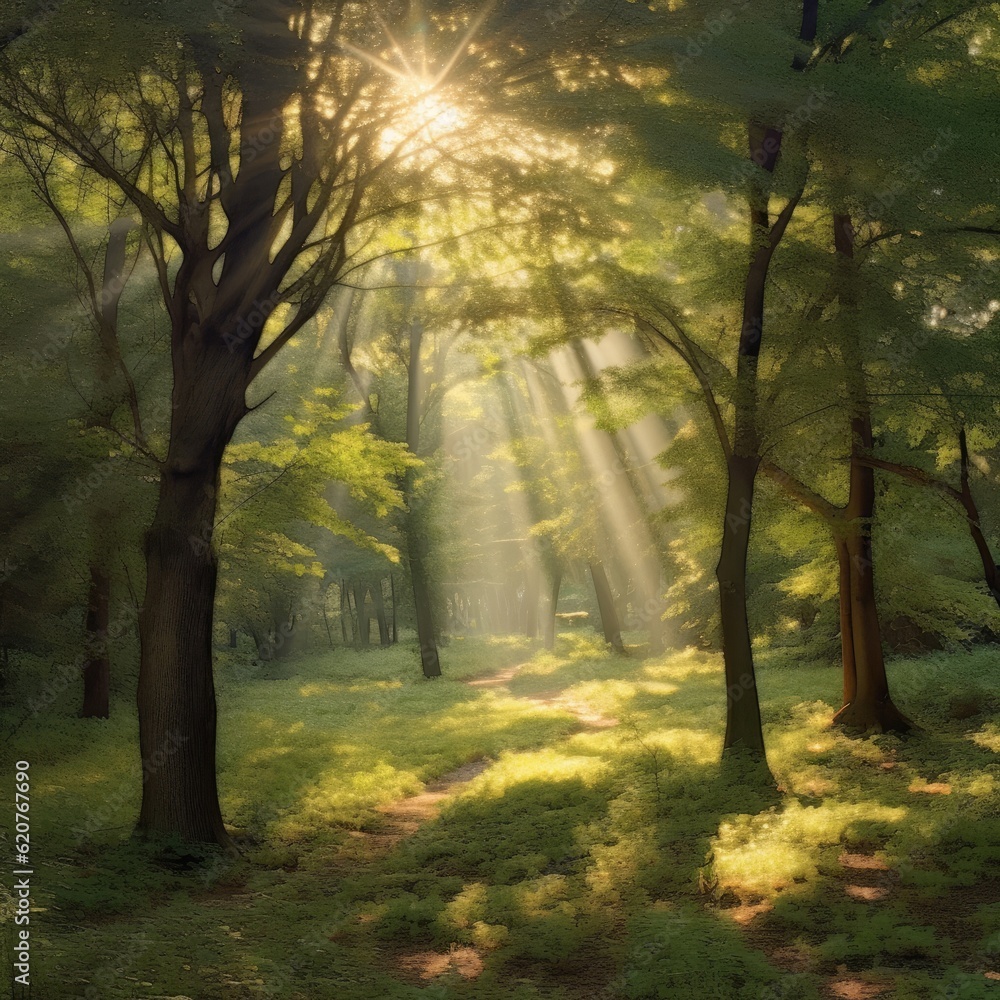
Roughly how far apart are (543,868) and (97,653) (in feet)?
31.9

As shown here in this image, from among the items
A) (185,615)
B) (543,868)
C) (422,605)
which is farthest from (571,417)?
(543,868)

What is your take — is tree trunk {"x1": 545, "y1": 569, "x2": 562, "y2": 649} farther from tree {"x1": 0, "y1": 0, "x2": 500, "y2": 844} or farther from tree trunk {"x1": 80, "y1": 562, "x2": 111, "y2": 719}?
tree {"x1": 0, "y1": 0, "x2": 500, "y2": 844}

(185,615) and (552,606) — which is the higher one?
(185,615)

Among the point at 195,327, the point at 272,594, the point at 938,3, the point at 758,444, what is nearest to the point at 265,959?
the point at 195,327

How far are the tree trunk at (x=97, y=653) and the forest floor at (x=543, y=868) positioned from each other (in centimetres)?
63

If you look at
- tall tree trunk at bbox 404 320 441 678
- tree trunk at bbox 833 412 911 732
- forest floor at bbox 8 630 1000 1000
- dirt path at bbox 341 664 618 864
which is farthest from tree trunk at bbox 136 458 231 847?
tall tree trunk at bbox 404 320 441 678

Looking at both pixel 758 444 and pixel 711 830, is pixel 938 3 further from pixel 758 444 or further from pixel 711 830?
pixel 711 830

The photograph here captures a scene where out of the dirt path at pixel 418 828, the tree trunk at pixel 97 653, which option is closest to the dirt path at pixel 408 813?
the dirt path at pixel 418 828

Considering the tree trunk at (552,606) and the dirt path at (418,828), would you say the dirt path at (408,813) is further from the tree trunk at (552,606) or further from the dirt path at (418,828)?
the tree trunk at (552,606)

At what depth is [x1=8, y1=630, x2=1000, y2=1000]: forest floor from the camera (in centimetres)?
579

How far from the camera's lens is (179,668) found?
29.3 ft

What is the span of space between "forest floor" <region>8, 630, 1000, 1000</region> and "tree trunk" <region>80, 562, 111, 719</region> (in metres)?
0.63

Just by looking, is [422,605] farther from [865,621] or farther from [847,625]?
[865,621]

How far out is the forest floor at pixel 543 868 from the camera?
579 cm
